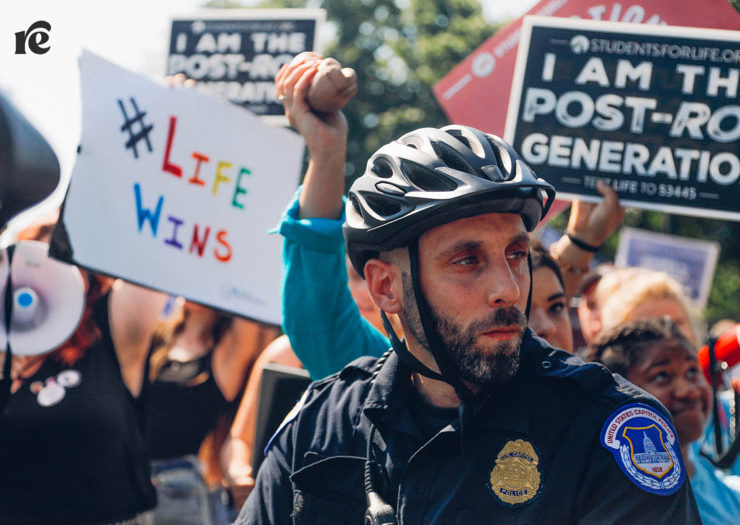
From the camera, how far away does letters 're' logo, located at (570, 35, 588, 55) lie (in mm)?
3711

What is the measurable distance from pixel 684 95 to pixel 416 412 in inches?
78.2

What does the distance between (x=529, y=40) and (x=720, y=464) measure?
1.78 m

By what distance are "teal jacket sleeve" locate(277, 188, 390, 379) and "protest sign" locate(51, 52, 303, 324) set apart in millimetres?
1241

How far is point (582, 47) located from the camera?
3715mm

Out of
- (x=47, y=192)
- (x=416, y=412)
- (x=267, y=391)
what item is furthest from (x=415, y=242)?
(x=47, y=192)

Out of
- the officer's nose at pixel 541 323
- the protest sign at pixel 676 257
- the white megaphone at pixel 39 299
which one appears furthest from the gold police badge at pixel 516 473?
the protest sign at pixel 676 257

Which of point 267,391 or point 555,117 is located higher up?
point 555,117

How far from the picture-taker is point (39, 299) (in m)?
3.94

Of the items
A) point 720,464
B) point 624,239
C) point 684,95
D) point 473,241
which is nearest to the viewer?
point 473,241

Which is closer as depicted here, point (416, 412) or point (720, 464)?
point (416, 412)

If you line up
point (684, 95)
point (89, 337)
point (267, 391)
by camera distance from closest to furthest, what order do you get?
point (267, 391) < point (684, 95) < point (89, 337)

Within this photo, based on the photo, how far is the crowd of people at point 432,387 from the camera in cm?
190

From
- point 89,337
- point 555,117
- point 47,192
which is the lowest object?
point 89,337

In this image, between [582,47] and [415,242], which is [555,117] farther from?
[415,242]
